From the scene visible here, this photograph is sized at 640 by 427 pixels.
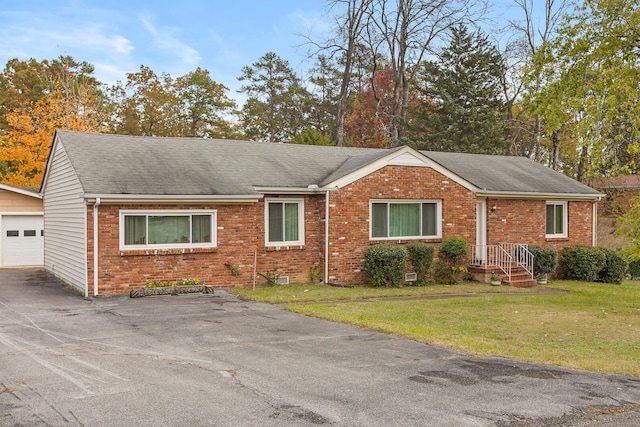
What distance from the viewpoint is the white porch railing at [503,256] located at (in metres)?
19.7

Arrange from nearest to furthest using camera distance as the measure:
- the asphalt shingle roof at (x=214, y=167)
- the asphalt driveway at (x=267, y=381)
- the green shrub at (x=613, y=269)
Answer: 1. the asphalt driveway at (x=267, y=381)
2. the asphalt shingle roof at (x=214, y=167)
3. the green shrub at (x=613, y=269)

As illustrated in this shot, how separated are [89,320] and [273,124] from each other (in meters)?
37.5

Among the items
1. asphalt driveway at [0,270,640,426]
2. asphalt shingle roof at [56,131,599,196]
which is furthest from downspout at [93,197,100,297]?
asphalt driveway at [0,270,640,426]

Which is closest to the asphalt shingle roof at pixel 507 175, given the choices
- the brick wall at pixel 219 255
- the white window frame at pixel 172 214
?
the brick wall at pixel 219 255

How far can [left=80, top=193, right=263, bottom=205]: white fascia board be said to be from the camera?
46.9 feet

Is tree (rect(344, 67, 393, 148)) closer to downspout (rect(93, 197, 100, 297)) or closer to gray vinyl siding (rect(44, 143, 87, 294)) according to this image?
gray vinyl siding (rect(44, 143, 87, 294))

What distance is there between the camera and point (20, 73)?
42344 millimetres

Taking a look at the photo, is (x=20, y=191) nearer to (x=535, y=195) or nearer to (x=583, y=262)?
(x=535, y=195)

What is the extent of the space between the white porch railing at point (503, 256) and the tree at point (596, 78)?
5709 mm

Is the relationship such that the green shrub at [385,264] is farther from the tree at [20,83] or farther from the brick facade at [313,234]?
the tree at [20,83]

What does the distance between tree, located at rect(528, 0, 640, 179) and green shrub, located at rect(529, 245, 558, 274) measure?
6.14 meters

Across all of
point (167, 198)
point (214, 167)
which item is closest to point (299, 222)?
point (214, 167)

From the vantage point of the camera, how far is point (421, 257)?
1820 centimetres

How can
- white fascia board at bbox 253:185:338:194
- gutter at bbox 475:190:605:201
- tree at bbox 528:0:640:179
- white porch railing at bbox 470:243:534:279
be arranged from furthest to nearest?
gutter at bbox 475:190:605:201
white porch railing at bbox 470:243:534:279
white fascia board at bbox 253:185:338:194
tree at bbox 528:0:640:179
